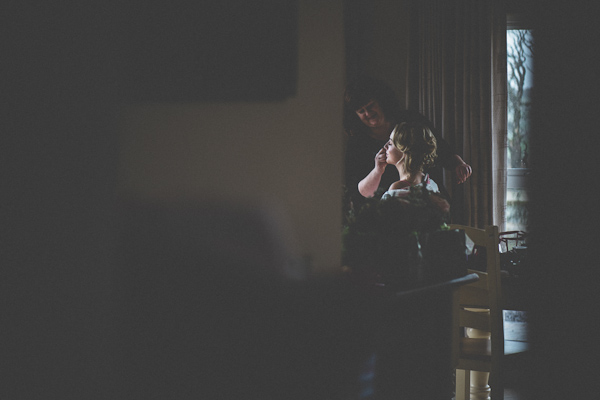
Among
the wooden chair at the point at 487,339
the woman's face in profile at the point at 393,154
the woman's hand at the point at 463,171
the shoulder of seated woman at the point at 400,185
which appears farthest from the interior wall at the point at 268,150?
the woman's hand at the point at 463,171

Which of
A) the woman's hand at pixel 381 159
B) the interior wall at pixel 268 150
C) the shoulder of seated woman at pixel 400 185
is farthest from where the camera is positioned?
the woman's hand at pixel 381 159

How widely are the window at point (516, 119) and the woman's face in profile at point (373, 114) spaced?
0.82 metres

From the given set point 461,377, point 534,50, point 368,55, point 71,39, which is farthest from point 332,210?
point 368,55

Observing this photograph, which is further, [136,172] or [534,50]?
[136,172]

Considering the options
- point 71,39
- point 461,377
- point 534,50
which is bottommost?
point 461,377

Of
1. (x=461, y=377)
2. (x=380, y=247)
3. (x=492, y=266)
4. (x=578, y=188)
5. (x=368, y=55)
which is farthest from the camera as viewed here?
(x=368, y=55)

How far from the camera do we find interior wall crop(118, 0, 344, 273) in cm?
135

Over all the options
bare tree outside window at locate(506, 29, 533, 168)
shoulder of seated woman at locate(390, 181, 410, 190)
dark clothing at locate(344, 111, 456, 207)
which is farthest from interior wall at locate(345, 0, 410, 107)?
shoulder of seated woman at locate(390, 181, 410, 190)

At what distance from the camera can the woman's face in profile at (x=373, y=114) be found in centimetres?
338

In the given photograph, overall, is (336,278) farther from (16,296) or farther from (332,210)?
(16,296)

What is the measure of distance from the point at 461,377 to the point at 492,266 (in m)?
0.57

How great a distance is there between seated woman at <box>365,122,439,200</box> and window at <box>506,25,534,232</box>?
753mm

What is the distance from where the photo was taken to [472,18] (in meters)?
3.29

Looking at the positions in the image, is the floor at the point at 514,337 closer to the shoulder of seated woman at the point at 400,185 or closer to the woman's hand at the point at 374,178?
the shoulder of seated woman at the point at 400,185
